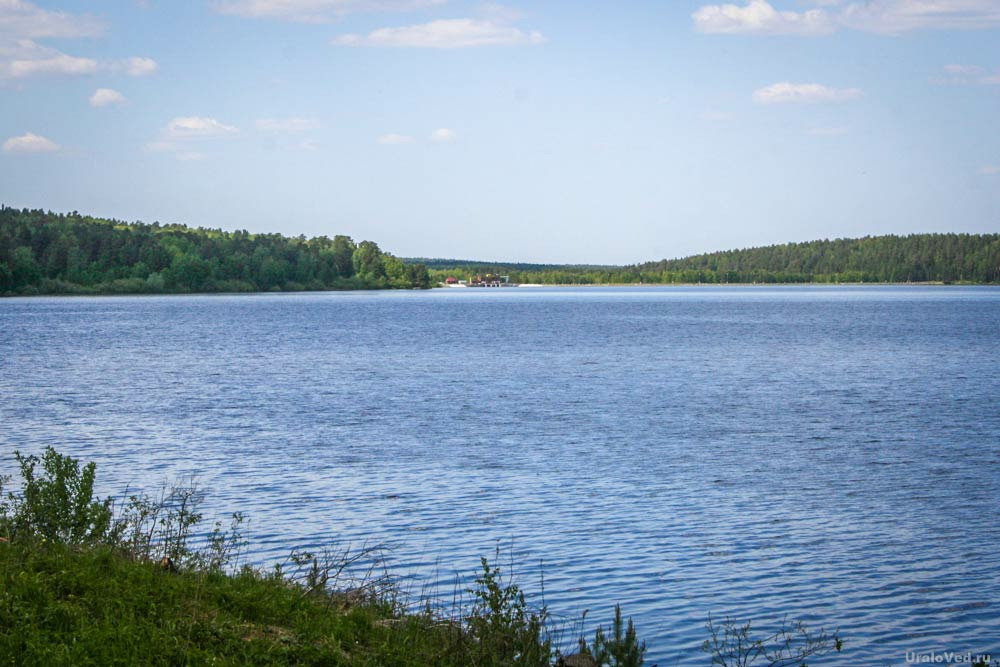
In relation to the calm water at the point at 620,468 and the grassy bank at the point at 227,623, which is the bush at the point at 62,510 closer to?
the grassy bank at the point at 227,623

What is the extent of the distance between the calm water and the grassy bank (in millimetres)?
2060

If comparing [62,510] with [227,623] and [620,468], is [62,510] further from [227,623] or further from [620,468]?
[620,468]

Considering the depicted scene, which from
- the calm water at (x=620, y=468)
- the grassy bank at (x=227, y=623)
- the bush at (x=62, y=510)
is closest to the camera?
the grassy bank at (x=227, y=623)

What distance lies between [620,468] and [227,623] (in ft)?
49.6

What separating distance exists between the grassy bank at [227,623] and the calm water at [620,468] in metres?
2.06

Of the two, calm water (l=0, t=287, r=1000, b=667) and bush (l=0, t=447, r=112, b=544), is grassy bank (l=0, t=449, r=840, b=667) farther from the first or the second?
calm water (l=0, t=287, r=1000, b=667)

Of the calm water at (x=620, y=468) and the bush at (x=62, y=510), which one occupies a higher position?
the bush at (x=62, y=510)

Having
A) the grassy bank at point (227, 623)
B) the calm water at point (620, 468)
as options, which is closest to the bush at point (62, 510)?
the grassy bank at point (227, 623)

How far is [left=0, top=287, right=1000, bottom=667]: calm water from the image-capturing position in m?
14.3

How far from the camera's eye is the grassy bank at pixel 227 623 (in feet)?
27.9

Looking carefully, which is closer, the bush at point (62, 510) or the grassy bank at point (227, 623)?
the grassy bank at point (227, 623)

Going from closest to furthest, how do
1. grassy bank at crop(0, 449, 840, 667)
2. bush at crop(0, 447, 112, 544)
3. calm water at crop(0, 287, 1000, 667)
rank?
grassy bank at crop(0, 449, 840, 667) → bush at crop(0, 447, 112, 544) → calm water at crop(0, 287, 1000, 667)

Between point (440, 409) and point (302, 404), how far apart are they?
5.22 meters

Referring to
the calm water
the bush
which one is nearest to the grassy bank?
the bush
